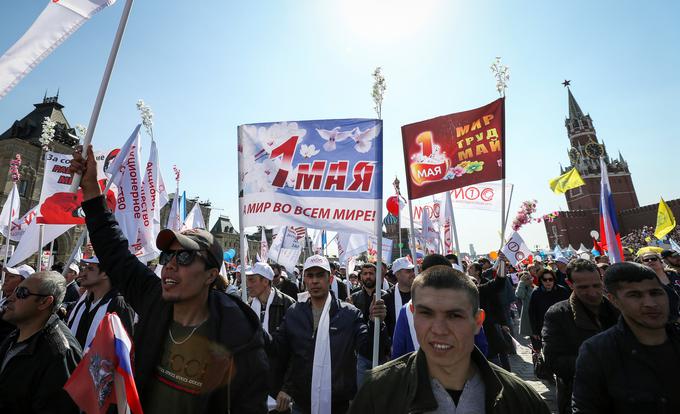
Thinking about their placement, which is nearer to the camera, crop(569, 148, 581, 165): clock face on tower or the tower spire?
crop(569, 148, 581, 165): clock face on tower

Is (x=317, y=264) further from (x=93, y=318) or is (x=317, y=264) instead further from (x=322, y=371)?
(x=93, y=318)

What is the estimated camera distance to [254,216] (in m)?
4.78

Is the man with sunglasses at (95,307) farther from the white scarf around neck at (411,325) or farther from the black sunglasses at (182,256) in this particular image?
the white scarf around neck at (411,325)

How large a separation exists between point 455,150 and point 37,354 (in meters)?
5.63

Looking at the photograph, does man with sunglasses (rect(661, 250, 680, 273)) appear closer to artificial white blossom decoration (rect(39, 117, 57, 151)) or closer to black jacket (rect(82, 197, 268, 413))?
black jacket (rect(82, 197, 268, 413))

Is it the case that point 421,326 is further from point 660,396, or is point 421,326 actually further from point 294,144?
point 294,144

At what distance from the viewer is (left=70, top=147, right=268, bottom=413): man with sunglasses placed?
2057mm

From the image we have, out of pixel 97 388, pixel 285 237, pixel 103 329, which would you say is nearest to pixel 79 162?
pixel 103 329

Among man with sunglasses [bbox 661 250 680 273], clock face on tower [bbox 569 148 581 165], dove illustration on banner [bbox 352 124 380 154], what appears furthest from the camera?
clock face on tower [bbox 569 148 581 165]

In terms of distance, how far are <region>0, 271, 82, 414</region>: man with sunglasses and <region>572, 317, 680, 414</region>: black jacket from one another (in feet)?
12.3

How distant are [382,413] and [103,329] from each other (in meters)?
1.70

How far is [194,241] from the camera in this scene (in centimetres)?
238

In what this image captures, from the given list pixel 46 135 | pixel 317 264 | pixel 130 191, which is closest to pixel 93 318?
pixel 130 191

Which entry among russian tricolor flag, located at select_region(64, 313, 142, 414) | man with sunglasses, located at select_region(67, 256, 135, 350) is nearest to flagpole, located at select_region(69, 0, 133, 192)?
russian tricolor flag, located at select_region(64, 313, 142, 414)
